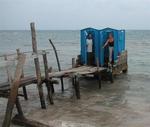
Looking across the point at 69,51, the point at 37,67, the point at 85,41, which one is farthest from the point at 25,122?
the point at 69,51

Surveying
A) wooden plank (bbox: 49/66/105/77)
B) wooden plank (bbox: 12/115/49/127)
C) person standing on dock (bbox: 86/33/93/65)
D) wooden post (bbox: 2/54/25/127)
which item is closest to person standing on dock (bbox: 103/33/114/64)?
person standing on dock (bbox: 86/33/93/65)

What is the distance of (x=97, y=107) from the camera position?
14672 mm

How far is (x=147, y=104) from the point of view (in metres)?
15.3

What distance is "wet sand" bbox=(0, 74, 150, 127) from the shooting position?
12.7 metres

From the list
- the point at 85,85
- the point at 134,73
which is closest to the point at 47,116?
the point at 85,85

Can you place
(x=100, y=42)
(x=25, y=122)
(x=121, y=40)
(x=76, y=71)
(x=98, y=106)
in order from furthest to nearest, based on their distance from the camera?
(x=121, y=40) → (x=100, y=42) → (x=76, y=71) → (x=98, y=106) → (x=25, y=122)

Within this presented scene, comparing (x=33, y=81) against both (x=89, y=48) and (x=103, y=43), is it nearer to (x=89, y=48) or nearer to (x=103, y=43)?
(x=89, y=48)

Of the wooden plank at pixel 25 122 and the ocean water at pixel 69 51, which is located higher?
the wooden plank at pixel 25 122

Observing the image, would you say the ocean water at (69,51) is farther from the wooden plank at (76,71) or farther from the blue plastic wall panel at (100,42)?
the blue plastic wall panel at (100,42)

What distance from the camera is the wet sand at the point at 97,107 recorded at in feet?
41.5

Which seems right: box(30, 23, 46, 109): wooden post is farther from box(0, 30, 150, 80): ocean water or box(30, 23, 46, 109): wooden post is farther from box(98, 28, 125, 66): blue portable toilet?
box(98, 28, 125, 66): blue portable toilet

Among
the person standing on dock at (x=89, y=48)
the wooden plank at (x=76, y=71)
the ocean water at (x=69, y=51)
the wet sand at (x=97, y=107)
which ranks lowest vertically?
the ocean water at (x=69, y=51)

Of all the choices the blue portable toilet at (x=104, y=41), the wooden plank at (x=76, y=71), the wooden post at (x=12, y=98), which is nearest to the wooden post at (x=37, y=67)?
the wooden plank at (x=76, y=71)

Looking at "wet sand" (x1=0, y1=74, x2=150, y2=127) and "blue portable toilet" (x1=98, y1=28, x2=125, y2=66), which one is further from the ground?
"blue portable toilet" (x1=98, y1=28, x2=125, y2=66)
